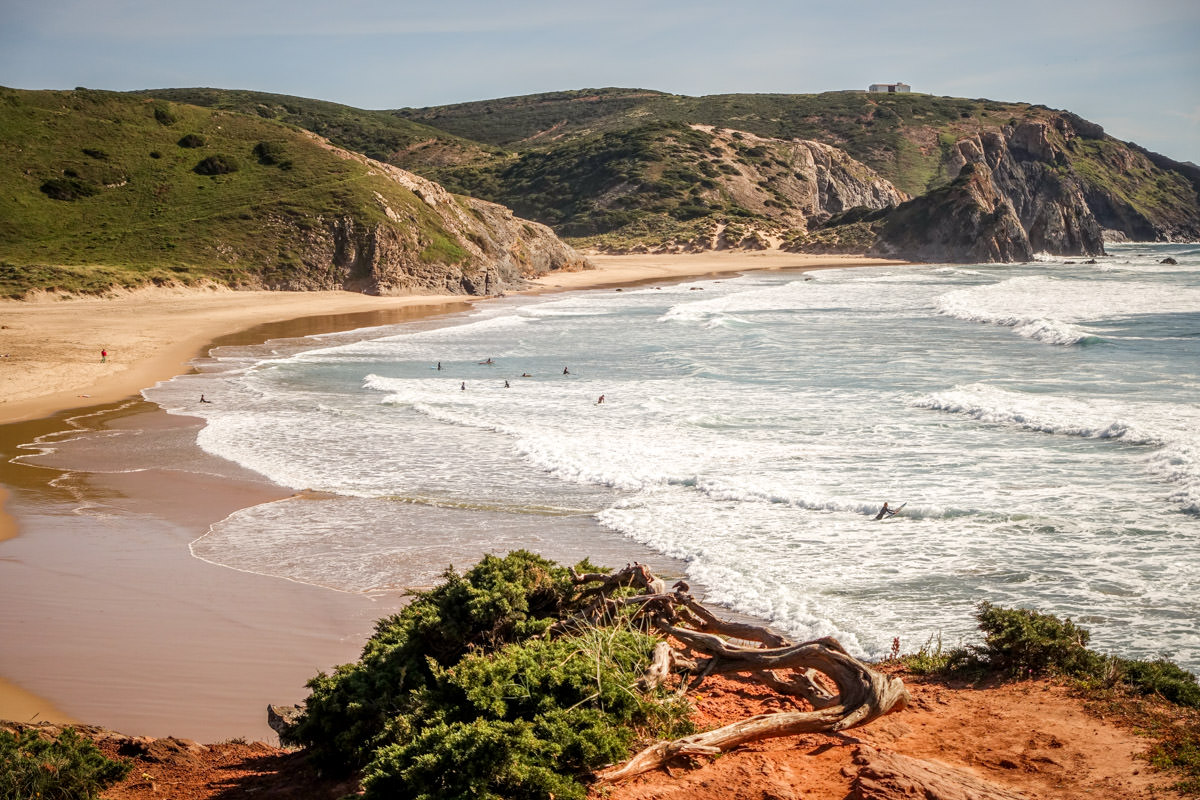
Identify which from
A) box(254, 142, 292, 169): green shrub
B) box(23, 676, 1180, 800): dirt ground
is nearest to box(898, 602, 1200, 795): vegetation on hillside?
box(23, 676, 1180, 800): dirt ground

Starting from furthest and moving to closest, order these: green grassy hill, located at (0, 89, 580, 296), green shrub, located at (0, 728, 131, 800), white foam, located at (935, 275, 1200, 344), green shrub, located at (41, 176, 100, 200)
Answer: green shrub, located at (41, 176, 100, 200) < green grassy hill, located at (0, 89, 580, 296) < white foam, located at (935, 275, 1200, 344) < green shrub, located at (0, 728, 131, 800)

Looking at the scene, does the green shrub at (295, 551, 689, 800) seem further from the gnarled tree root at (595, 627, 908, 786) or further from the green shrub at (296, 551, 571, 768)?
the gnarled tree root at (595, 627, 908, 786)

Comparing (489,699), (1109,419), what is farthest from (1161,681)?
(1109,419)

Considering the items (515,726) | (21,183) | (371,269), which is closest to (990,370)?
(515,726)

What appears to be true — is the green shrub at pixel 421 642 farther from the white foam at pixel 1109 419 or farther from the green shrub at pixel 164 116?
the green shrub at pixel 164 116

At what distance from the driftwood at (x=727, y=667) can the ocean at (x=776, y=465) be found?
8.18ft

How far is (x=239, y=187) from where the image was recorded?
6116 cm

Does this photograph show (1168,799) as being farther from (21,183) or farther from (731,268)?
(731,268)

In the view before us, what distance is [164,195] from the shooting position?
5931cm

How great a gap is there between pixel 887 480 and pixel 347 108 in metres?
162

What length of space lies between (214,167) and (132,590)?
58.4 meters

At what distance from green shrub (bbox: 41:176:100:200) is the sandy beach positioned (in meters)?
35.7

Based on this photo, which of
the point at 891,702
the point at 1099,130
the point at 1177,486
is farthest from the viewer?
the point at 1099,130

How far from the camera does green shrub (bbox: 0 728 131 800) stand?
5600 mm
